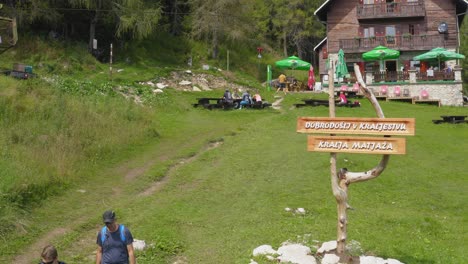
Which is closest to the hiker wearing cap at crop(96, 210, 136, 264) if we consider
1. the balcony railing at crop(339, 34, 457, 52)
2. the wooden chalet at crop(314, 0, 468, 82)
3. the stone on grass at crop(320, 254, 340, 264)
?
the stone on grass at crop(320, 254, 340, 264)

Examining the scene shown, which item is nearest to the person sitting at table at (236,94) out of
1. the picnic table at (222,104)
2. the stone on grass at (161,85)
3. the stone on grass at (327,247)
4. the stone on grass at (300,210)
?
the picnic table at (222,104)

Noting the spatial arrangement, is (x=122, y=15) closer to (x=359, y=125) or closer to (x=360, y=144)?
(x=359, y=125)

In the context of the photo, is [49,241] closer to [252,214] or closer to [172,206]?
[172,206]

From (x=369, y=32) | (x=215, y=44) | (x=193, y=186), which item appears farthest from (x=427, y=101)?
(x=193, y=186)

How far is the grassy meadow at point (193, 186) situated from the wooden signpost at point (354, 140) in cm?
118

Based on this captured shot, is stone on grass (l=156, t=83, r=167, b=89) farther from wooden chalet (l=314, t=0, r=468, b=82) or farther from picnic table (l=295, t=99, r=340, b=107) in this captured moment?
wooden chalet (l=314, t=0, r=468, b=82)

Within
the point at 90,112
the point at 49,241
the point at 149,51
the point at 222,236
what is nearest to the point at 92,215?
the point at 49,241

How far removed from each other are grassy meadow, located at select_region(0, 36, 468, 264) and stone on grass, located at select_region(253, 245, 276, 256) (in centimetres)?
17

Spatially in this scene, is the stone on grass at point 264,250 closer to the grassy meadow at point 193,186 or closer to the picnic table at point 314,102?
the grassy meadow at point 193,186

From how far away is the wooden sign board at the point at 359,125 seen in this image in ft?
28.0

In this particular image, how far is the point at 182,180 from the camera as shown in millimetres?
15164

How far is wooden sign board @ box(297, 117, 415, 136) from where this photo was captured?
8531 millimetres

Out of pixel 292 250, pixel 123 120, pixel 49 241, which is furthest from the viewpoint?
pixel 123 120

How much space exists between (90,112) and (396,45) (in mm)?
30175
